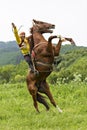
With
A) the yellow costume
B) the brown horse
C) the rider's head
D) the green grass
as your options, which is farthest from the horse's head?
the green grass

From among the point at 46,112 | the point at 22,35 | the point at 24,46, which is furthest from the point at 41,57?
the point at 46,112

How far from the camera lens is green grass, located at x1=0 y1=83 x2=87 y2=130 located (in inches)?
433

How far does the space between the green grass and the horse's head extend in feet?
7.47

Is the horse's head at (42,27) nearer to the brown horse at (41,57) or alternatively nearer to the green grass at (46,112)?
the brown horse at (41,57)

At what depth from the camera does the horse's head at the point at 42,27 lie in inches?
486

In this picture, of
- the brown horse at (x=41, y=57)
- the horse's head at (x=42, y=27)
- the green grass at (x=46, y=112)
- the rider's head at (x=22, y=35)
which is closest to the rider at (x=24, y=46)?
the rider's head at (x=22, y=35)

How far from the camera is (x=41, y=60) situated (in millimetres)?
11977

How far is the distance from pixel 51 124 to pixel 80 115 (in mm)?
1192

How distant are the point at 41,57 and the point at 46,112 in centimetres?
164

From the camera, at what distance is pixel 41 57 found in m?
12.0

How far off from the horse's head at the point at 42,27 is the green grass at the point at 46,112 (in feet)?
7.47

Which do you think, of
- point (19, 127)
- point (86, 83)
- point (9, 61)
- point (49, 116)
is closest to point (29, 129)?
point (19, 127)

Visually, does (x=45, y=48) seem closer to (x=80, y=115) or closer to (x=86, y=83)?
(x=80, y=115)

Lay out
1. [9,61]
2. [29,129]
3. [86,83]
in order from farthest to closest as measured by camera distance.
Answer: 1. [9,61]
2. [86,83]
3. [29,129]
